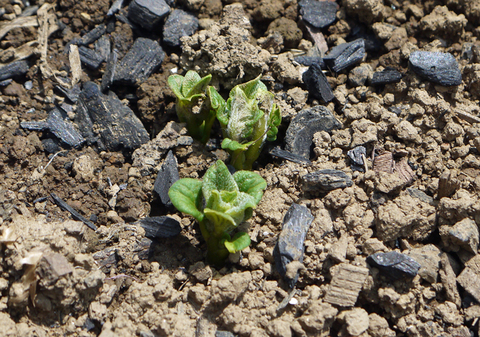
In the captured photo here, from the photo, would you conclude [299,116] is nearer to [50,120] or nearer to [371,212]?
[371,212]

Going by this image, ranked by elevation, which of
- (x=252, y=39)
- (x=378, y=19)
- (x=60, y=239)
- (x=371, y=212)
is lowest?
(x=60, y=239)

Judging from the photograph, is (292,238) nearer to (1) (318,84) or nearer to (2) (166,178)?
(2) (166,178)

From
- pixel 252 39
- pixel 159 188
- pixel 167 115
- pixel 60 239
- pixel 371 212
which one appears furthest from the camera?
pixel 252 39

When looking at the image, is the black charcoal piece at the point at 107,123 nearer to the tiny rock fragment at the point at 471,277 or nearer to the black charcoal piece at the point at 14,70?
the black charcoal piece at the point at 14,70

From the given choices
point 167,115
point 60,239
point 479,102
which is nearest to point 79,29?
point 167,115

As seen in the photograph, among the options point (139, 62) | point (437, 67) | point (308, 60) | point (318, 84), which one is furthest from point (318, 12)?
point (139, 62)

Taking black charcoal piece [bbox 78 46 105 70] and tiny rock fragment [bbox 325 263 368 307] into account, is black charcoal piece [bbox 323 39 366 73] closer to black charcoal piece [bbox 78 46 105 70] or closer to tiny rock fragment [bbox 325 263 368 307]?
tiny rock fragment [bbox 325 263 368 307]
